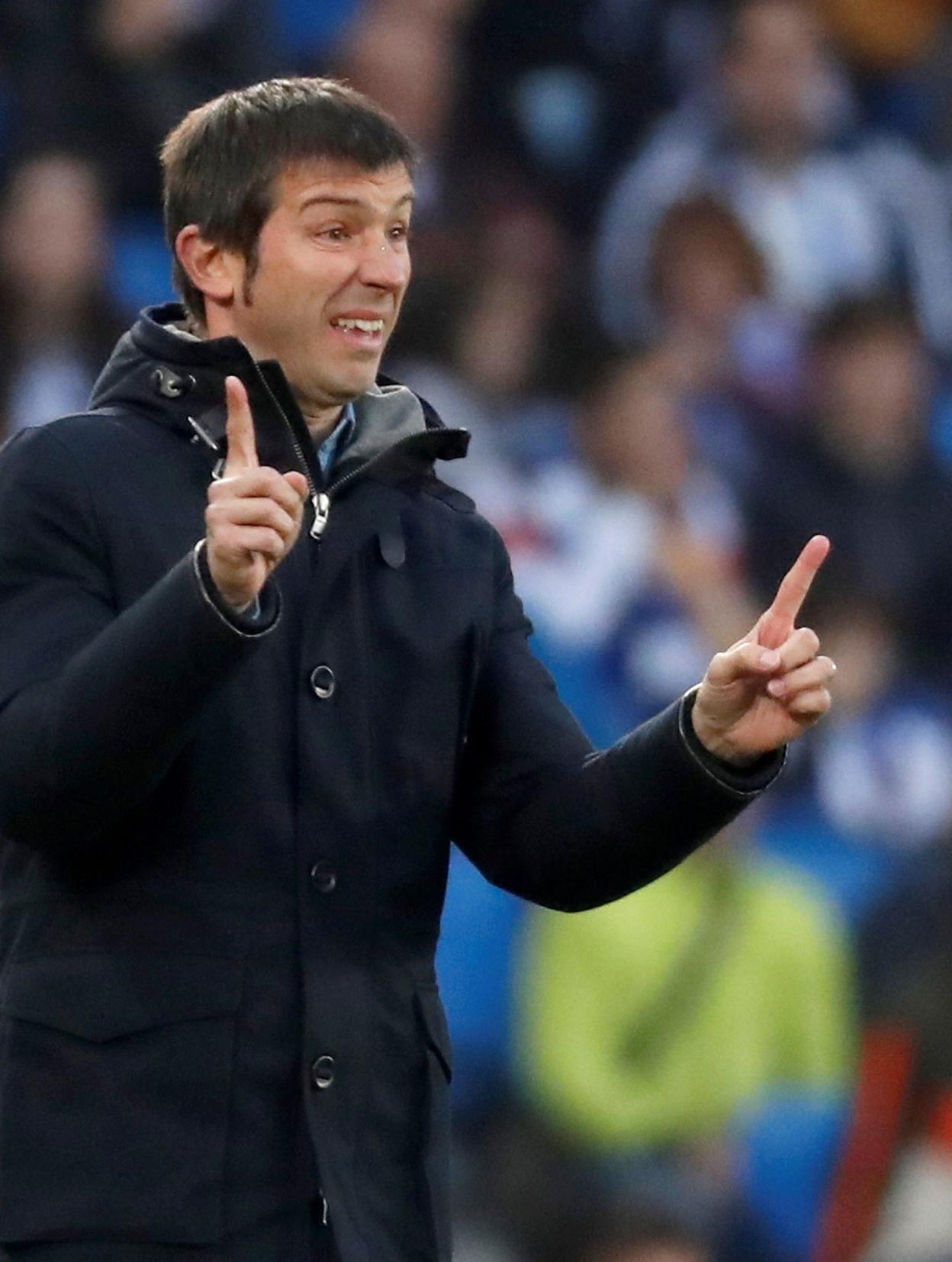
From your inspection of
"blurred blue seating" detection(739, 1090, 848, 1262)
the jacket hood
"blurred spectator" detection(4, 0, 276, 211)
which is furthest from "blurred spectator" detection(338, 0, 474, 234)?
the jacket hood

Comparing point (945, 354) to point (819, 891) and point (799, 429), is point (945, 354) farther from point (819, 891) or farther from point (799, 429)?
point (819, 891)

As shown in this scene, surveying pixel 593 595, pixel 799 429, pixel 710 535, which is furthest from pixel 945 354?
pixel 593 595

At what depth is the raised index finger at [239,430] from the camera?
2.15m

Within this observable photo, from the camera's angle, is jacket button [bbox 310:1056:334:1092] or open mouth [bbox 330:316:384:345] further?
open mouth [bbox 330:316:384:345]

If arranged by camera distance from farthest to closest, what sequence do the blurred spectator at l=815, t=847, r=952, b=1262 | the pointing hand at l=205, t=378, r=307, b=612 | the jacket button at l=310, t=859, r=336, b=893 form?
the blurred spectator at l=815, t=847, r=952, b=1262 → the jacket button at l=310, t=859, r=336, b=893 → the pointing hand at l=205, t=378, r=307, b=612

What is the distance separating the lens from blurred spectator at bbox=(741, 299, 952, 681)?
629cm

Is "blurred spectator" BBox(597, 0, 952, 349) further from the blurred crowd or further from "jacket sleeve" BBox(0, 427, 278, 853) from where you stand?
"jacket sleeve" BBox(0, 427, 278, 853)

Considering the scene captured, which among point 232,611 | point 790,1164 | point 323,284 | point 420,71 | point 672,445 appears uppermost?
point 420,71

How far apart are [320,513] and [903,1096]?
390cm

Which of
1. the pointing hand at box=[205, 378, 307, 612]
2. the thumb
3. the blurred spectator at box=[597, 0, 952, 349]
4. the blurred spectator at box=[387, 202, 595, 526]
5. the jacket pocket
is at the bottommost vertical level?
the jacket pocket

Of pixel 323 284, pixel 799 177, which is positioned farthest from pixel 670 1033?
pixel 323 284

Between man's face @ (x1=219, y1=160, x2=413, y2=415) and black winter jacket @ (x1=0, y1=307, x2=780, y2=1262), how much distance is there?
0.08m

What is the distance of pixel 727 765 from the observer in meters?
2.38

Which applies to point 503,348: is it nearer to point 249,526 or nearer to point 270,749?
point 270,749
